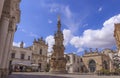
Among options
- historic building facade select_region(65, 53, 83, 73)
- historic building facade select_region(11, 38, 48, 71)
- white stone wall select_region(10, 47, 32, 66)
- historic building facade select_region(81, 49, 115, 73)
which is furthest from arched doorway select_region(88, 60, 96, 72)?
white stone wall select_region(10, 47, 32, 66)

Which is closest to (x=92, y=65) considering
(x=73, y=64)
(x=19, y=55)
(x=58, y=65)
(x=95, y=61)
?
(x=95, y=61)

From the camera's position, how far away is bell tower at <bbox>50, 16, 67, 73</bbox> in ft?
126

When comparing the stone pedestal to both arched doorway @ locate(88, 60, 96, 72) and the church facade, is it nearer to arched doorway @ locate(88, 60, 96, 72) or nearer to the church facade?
the church facade

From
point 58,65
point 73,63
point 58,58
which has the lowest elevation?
point 58,65

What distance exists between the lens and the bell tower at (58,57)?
1507 inches

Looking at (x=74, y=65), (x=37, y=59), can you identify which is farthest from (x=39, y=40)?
(x=74, y=65)

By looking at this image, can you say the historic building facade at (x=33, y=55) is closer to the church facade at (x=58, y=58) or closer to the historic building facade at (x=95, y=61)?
the church facade at (x=58, y=58)

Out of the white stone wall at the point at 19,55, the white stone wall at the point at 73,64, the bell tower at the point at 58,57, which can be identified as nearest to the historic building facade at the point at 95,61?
the white stone wall at the point at 73,64

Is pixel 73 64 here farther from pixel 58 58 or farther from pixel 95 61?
pixel 58 58

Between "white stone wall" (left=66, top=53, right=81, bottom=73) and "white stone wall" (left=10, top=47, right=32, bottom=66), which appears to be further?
"white stone wall" (left=66, top=53, right=81, bottom=73)

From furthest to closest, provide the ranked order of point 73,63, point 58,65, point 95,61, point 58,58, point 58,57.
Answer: point 73,63
point 95,61
point 58,57
point 58,58
point 58,65

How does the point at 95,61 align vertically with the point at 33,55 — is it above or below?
Answer: below

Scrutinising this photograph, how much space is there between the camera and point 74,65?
67750 mm

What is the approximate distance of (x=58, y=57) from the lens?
127 ft
